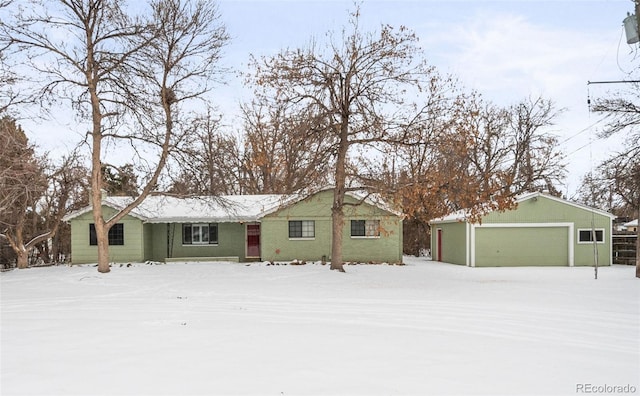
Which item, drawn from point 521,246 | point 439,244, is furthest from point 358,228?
point 521,246

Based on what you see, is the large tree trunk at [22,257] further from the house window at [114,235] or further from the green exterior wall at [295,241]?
the house window at [114,235]

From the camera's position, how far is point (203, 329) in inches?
366

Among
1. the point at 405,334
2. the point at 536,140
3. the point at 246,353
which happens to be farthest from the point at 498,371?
the point at 536,140

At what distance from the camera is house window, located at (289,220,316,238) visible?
26.6 m

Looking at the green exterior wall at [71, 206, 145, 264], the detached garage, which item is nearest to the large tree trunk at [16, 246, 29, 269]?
the green exterior wall at [71, 206, 145, 264]

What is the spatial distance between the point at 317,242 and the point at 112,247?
10.6 metres

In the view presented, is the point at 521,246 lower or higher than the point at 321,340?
higher

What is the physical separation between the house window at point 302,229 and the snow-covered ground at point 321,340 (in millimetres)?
9732

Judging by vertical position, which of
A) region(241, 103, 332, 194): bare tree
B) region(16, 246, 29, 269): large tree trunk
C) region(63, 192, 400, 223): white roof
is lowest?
region(16, 246, 29, 269): large tree trunk

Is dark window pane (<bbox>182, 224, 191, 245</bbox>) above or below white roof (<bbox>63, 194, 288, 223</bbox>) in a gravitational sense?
below

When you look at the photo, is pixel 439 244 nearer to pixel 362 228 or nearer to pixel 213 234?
pixel 362 228

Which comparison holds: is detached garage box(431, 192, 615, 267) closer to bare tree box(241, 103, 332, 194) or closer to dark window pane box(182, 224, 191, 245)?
bare tree box(241, 103, 332, 194)

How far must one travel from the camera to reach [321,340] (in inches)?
331

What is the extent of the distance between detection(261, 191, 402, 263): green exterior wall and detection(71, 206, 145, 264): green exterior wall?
6.45 m
